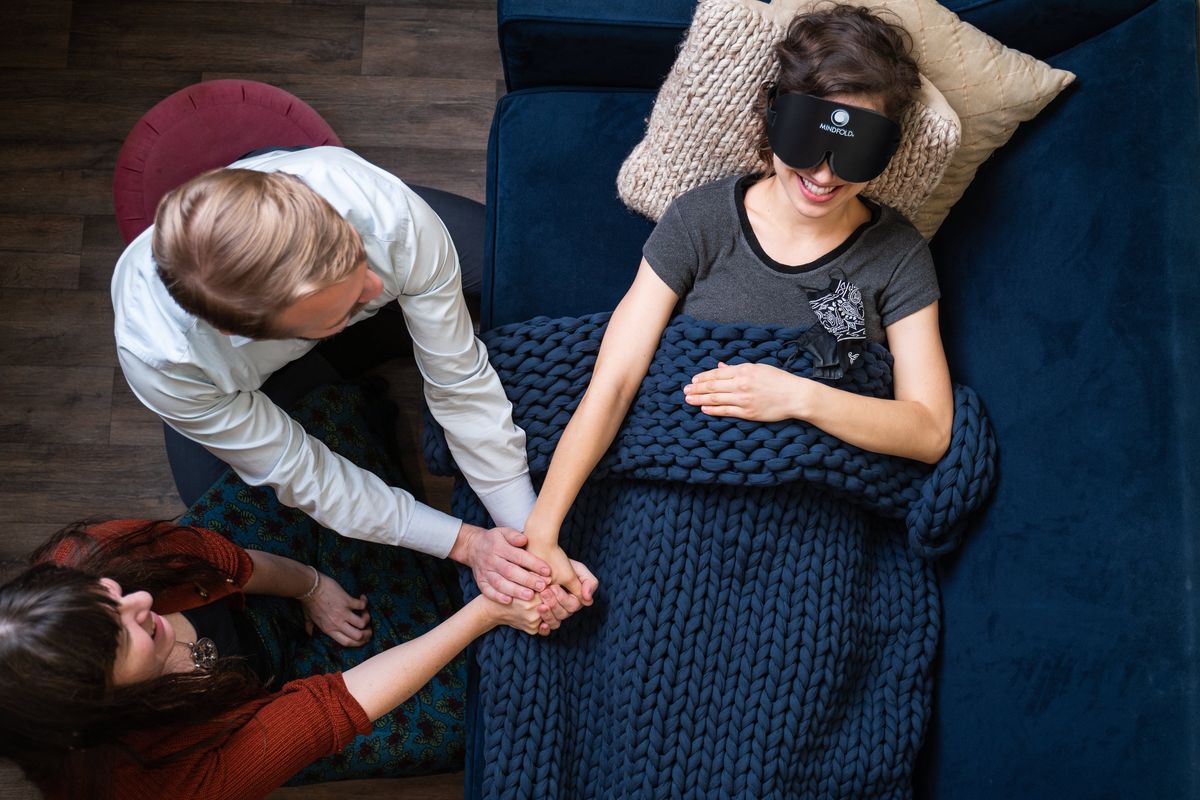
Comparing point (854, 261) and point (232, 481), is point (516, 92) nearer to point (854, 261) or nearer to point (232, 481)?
point (854, 261)

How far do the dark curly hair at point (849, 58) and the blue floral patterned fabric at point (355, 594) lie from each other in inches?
39.3

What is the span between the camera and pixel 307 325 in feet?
3.53

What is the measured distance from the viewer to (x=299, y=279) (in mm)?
1007

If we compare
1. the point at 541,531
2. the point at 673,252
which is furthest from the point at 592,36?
the point at 541,531

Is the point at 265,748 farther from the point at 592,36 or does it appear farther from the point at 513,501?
the point at 592,36

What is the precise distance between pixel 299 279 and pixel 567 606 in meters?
0.67

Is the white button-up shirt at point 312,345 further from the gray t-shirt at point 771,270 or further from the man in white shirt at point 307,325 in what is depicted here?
the gray t-shirt at point 771,270

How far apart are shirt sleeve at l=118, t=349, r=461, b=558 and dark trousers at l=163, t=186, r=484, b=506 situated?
0.90 ft

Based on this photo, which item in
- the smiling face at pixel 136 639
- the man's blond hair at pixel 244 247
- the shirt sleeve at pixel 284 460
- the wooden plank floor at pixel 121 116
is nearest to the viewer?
the man's blond hair at pixel 244 247

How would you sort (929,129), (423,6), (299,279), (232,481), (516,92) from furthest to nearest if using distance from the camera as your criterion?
(423,6)
(516,92)
(232,481)
(929,129)
(299,279)

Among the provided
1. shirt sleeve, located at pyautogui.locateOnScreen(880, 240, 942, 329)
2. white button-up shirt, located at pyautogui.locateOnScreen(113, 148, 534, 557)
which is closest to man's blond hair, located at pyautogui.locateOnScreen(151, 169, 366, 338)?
white button-up shirt, located at pyautogui.locateOnScreen(113, 148, 534, 557)

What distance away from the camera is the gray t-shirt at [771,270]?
4.75 ft

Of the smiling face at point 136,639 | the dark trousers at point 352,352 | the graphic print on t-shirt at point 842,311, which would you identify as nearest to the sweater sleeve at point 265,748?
the smiling face at point 136,639

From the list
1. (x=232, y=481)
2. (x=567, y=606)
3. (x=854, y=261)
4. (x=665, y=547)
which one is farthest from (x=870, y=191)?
(x=232, y=481)
